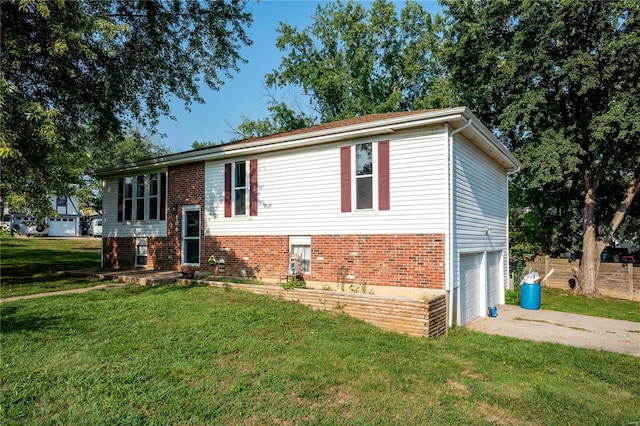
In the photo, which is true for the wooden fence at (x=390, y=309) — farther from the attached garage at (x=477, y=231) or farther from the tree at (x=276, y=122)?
the tree at (x=276, y=122)

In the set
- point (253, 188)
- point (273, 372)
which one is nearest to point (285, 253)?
point (253, 188)

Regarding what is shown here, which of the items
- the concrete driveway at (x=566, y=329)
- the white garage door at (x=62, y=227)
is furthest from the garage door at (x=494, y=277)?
the white garage door at (x=62, y=227)

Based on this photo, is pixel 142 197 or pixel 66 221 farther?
pixel 66 221

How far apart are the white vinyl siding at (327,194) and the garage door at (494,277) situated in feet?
13.6

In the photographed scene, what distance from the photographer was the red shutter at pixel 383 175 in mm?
8742

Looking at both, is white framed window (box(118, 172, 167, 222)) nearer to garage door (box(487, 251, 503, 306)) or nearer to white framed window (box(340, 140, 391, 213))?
white framed window (box(340, 140, 391, 213))

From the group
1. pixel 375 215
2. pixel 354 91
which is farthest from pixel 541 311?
pixel 354 91

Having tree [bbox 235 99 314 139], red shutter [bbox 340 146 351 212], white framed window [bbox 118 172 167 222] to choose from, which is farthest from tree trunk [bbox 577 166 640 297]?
tree [bbox 235 99 314 139]

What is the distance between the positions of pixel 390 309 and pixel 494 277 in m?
6.01

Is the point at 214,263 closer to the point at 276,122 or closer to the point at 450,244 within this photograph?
the point at 450,244

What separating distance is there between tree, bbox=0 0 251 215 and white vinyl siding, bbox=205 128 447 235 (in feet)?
13.1

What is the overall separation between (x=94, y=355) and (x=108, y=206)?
1108cm

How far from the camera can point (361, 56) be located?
80.8 feet

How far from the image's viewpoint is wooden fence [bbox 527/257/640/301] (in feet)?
44.1
